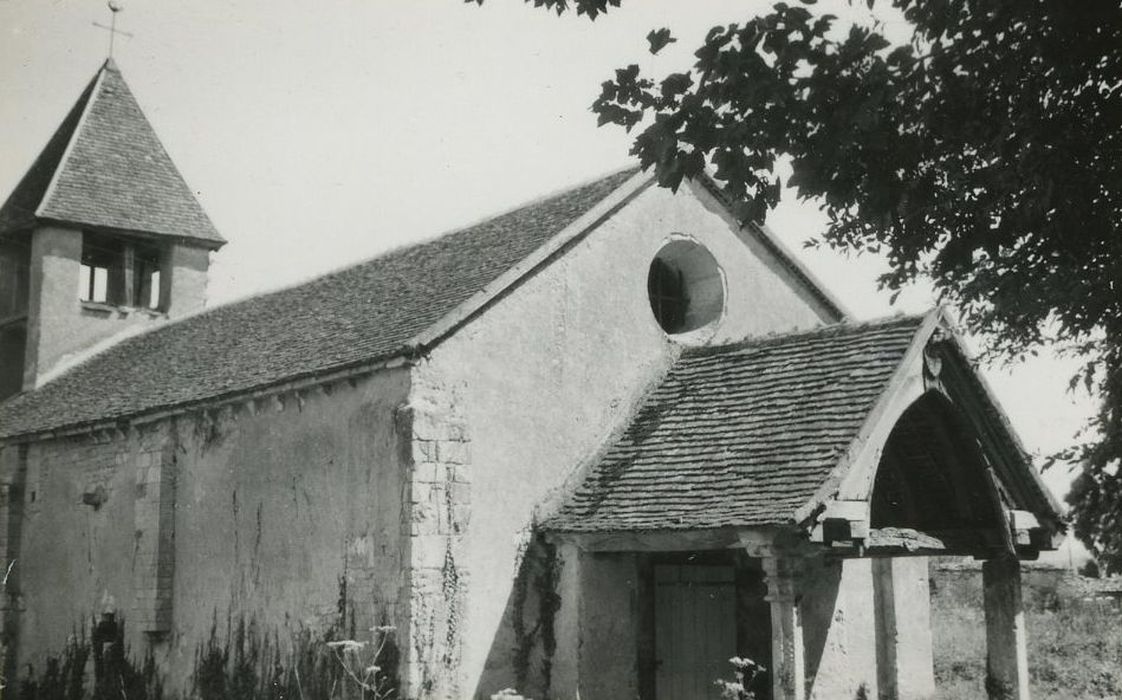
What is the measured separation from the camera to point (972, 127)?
629 cm

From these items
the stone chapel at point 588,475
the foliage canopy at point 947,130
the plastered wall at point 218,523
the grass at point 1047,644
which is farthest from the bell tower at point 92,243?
the foliage canopy at point 947,130

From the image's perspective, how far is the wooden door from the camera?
474 inches

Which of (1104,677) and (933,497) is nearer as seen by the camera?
(933,497)

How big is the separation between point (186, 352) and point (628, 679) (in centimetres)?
912

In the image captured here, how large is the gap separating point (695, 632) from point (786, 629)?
2601 mm

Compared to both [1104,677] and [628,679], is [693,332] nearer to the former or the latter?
[628,679]

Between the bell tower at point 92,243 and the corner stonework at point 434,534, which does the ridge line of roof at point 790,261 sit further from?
the bell tower at point 92,243

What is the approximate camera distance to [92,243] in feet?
70.4

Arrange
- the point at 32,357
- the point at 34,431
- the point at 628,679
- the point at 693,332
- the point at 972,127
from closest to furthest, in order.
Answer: the point at 972,127, the point at 628,679, the point at 693,332, the point at 34,431, the point at 32,357

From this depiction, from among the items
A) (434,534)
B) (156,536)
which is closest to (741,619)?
(434,534)

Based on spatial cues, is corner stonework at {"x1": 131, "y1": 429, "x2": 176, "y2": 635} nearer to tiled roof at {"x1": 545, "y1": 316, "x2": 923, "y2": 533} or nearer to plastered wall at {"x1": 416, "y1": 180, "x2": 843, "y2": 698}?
plastered wall at {"x1": 416, "y1": 180, "x2": 843, "y2": 698}

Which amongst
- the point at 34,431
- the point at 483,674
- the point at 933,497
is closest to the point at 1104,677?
the point at 933,497

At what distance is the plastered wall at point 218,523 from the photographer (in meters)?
11.5

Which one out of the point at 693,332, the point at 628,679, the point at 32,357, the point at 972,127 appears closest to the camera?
the point at 972,127
